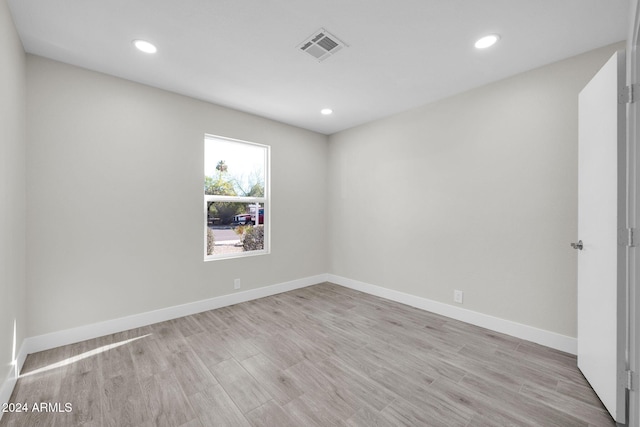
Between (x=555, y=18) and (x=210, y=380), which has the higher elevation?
(x=555, y=18)

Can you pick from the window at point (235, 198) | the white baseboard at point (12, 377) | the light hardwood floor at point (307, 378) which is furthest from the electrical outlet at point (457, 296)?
the white baseboard at point (12, 377)

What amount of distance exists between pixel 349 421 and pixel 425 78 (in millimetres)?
2954

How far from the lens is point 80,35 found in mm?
2059

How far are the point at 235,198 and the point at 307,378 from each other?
2.38 metres

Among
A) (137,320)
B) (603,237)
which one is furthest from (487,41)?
(137,320)

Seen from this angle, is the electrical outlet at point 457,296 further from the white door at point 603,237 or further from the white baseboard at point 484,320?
the white door at point 603,237

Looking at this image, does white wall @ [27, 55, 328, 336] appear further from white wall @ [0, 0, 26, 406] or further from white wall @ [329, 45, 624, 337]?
white wall @ [329, 45, 624, 337]

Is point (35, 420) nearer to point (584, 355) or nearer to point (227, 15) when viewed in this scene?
point (227, 15)

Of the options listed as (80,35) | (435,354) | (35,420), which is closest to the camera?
(35,420)

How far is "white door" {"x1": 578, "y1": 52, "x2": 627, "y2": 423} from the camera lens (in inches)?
59.2

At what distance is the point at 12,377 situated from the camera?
1810mm

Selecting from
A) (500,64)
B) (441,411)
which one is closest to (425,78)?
(500,64)

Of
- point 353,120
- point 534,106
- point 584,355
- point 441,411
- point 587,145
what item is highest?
point 353,120

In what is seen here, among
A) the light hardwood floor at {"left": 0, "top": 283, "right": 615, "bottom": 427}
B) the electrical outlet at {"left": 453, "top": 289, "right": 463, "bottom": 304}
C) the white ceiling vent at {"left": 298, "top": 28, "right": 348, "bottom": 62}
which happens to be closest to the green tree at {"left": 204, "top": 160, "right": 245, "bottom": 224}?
the light hardwood floor at {"left": 0, "top": 283, "right": 615, "bottom": 427}
